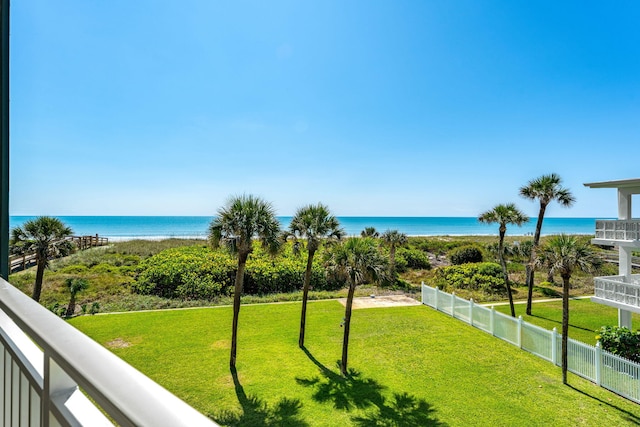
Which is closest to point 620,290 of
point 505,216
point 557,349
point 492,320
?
point 557,349

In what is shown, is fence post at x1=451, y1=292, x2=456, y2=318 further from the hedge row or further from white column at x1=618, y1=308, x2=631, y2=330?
Answer: the hedge row

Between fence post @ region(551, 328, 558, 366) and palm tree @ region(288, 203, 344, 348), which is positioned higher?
palm tree @ region(288, 203, 344, 348)

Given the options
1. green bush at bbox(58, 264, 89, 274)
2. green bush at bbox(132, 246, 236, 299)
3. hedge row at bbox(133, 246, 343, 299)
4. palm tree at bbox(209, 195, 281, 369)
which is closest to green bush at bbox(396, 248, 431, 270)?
hedge row at bbox(133, 246, 343, 299)

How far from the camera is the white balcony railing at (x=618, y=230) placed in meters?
7.64

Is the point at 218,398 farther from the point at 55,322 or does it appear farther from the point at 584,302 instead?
the point at 584,302

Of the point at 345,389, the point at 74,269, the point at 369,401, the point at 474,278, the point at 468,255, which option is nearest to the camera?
the point at 369,401

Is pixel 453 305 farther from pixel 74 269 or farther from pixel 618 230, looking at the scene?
pixel 74 269

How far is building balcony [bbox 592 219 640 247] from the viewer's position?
25.0 ft

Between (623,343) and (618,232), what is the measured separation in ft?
8.90

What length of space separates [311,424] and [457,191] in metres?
26.0

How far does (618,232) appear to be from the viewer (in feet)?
26.3

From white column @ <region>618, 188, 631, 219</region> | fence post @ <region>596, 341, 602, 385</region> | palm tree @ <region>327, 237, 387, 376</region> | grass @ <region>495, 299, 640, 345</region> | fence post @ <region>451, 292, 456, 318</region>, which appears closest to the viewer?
fence post @ <region>596, 341, 602, 385</region>

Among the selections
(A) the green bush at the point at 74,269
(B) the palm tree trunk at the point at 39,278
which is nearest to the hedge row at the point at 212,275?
(A) the green bush at the point at 74,269

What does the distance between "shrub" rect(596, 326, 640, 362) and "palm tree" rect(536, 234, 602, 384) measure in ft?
5.95
